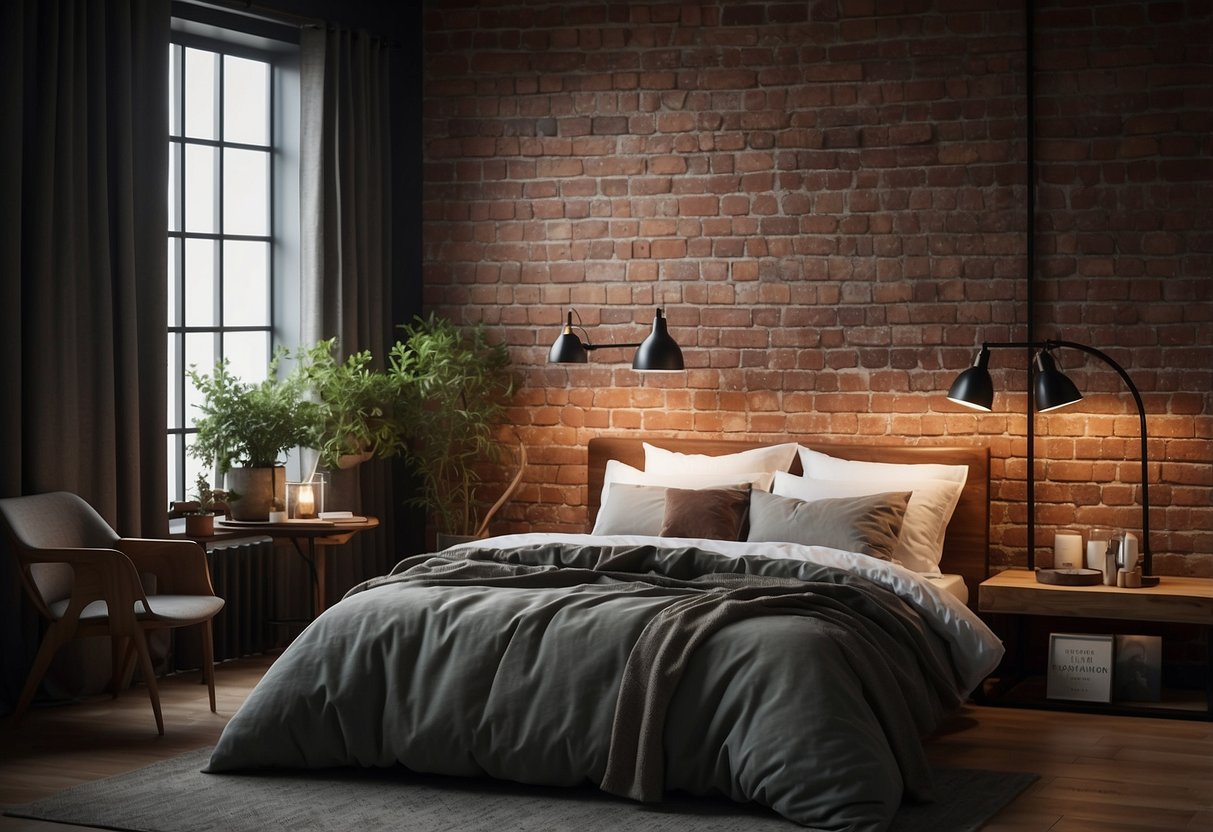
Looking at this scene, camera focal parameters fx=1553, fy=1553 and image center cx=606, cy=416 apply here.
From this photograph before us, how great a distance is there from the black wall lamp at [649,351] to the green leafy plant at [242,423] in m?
1.09

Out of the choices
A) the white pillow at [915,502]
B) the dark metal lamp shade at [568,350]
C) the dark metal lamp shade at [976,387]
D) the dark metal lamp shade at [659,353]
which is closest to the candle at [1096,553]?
the white pillow at [915,502]

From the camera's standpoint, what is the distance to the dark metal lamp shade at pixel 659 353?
6402 mm

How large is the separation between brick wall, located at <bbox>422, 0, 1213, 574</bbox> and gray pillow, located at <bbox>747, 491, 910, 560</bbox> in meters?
0.76

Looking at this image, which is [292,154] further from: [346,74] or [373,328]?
[373,328]

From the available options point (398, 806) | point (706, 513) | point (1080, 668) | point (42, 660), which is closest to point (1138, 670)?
point (1080, 668)

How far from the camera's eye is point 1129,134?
6.16 metres

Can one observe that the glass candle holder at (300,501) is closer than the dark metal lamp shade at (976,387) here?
No

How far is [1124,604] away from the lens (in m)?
5.61

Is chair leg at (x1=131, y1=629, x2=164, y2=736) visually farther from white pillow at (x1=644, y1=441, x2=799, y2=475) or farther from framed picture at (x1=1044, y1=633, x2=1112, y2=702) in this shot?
framed picture at (x1=1044, y1=633, x2=1112, y2=702)

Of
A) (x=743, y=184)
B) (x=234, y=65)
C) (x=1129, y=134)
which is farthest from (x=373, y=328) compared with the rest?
(x=1129, y=134)

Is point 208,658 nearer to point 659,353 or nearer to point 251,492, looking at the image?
point 251,492

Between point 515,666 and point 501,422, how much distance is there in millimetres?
2866

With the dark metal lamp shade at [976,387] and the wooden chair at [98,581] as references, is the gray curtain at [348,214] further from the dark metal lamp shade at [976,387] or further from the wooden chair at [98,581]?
the dark metal lamp shade at [976,387]

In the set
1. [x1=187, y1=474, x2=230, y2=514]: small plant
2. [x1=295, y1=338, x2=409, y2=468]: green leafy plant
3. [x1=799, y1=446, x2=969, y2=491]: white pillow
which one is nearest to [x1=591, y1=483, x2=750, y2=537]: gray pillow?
[x1=799, y1=446, x2=969, y2=491]: white pillow
